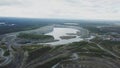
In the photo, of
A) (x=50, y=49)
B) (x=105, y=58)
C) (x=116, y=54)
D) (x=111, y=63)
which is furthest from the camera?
(x=50, y=49)

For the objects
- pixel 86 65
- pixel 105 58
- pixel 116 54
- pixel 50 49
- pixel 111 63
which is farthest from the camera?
pixel 50 49

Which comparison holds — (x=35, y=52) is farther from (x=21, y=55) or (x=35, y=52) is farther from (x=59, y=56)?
(x=59, y=56)

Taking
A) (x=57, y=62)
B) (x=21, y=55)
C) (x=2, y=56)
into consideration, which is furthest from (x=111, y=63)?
(x=2, y=56)

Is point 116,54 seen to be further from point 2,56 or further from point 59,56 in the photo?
point 2,56

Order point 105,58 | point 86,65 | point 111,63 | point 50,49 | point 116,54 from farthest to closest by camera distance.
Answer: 1. point 50,49
2. point 116,54
3. point 105,58
4. point 111,63
5. point 86,65

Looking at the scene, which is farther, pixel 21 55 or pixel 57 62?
pixel 21 55

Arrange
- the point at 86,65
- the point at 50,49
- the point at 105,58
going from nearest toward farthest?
the point at 86,65 → the point at 105,58 → the point at 50,49

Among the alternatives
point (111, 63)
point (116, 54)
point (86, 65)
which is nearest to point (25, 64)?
point (86, 65)

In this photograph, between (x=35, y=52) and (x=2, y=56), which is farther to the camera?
(x=35, y=52)
